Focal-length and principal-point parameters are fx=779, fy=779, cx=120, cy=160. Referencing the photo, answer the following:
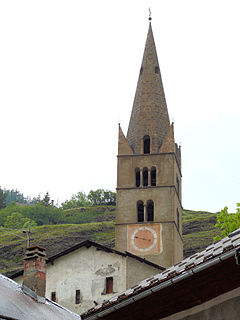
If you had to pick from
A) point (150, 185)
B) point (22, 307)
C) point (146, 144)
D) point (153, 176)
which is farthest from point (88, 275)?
point (22, 307)

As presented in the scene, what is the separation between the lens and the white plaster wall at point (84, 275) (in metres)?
40.5

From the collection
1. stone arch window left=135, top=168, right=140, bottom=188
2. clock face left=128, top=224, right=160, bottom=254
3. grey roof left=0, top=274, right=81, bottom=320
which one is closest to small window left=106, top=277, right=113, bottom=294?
clock face left=128, top=224, right=160, bottom=254

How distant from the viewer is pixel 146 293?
10.3 metres

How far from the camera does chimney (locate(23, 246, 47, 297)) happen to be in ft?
62.9

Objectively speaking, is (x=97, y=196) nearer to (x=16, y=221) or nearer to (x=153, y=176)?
(x=16, y=221)

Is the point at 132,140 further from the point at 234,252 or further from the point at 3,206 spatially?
the point at 3,206

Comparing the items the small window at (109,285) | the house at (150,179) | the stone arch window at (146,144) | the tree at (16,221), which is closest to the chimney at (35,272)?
the small window at (109,285)

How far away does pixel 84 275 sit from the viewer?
41.2 metres

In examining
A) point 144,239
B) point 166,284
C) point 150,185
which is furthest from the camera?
point 150,185

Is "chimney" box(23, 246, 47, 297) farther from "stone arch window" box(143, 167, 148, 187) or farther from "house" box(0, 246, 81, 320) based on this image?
"stone arch window" box(143, 167, 148, 187)

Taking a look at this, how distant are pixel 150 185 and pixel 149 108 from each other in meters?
8.69

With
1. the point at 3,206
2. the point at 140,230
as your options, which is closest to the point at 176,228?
the point at 140,230

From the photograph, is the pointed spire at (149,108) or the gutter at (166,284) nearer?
the gutter at (166,284)

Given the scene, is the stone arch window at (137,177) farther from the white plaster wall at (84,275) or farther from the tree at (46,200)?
the tree at (46,200)
